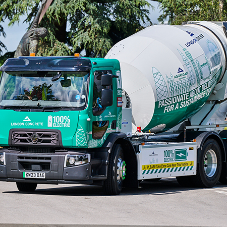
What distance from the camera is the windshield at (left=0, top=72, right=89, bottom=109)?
1102cm

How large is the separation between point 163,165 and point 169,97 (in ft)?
4.98

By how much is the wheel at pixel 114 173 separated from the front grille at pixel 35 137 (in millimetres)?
1220

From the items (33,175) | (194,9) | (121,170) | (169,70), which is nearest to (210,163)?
(169,70)

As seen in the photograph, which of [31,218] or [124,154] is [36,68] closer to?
[124,154]

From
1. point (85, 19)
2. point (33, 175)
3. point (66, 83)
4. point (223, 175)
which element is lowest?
point (223, 175)

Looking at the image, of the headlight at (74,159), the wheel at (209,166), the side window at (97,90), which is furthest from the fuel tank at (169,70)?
the headlight at (74,159)

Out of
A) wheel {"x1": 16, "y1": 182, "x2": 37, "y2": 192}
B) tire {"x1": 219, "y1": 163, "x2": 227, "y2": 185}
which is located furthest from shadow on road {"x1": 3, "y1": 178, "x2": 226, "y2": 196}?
tire {"x1": 219, "y1": 163, "x2": 227, "y2": 185}

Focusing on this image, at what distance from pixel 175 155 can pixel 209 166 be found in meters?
1.50

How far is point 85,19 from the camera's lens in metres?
27.3

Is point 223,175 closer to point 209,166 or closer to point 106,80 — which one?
point 209,166

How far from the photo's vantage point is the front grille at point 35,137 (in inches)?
432

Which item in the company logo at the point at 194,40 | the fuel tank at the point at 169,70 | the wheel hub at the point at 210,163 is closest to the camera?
the fuel tank at the point at 169,70

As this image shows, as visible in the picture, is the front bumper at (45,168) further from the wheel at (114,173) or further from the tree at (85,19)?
the tree at (85,19)

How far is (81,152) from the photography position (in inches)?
435
